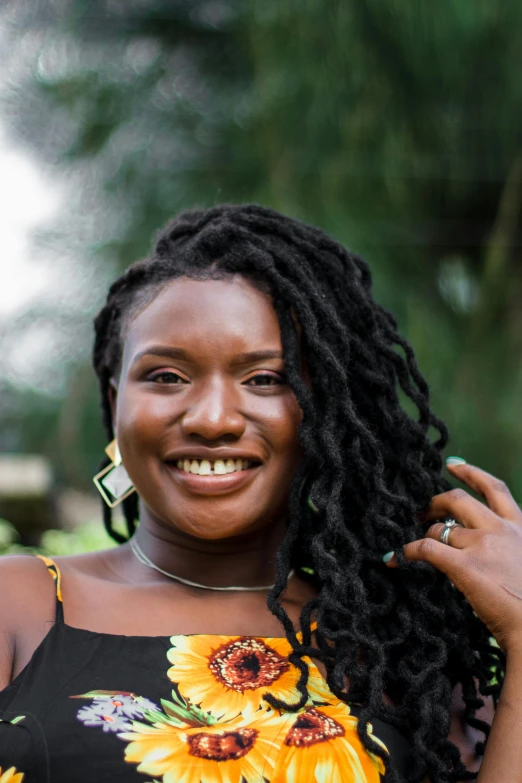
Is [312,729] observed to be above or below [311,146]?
below

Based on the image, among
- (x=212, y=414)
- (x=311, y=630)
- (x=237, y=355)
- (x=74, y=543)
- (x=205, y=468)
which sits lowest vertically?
(x=74, y=543)

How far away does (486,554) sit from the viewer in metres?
1.83

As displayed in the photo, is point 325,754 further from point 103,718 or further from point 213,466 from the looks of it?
point 213,466

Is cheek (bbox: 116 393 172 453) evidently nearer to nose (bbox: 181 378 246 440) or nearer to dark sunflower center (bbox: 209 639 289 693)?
nose (bbox: 181 378 246 440)

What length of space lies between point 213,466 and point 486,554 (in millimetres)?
592

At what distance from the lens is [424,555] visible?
1.90 meters

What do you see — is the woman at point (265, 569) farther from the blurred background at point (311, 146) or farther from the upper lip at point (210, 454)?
the blurred background at point (311, 146)

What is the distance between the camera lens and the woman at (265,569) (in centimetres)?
168

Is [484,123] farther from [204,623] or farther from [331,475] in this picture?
[204,623]

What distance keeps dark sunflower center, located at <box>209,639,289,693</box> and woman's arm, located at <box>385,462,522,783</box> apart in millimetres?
326

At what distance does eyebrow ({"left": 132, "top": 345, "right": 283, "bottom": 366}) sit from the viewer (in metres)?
1.97

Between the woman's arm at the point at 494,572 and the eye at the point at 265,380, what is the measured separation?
44 cm

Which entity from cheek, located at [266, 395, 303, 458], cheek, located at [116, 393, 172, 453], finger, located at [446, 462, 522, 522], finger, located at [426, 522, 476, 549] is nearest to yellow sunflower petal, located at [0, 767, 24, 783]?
cheek, located at [116, 393, 172, 453]

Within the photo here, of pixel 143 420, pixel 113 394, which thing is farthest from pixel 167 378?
pixel 113 394
